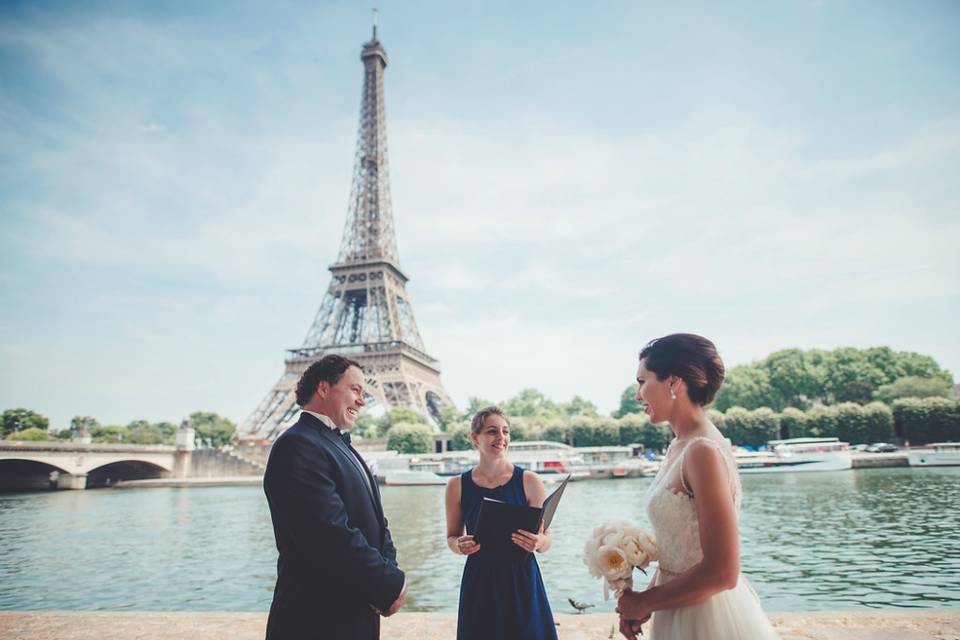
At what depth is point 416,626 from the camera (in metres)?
5.86

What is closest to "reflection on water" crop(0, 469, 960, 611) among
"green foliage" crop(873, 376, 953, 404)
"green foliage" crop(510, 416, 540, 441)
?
"green foliage" crop(510, 416, 540, 441)

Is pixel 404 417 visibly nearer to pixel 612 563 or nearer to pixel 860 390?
pixel 860 390

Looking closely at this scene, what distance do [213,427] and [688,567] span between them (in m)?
89.8

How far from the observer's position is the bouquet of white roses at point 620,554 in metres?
2.32

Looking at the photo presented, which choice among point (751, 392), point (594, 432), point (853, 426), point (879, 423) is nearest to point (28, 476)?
point (594, 432)

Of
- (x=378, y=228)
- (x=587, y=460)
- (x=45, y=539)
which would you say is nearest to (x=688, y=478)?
(x=45, y=539)

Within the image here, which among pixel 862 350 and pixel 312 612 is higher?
pixel 862 350

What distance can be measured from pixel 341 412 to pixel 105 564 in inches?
529

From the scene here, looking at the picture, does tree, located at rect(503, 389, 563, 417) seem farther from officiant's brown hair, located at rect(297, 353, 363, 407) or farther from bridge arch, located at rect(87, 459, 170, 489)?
officiant's brown hair, located at rect(297, 353, 363, 407)

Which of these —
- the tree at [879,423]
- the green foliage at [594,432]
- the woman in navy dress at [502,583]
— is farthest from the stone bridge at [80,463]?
the tree at [879,423]

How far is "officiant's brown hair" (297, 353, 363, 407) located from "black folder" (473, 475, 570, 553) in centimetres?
102

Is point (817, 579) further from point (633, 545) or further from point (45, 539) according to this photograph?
point (45, 539)

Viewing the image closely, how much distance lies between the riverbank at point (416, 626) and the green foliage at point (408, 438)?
42428mm

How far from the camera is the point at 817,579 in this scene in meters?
9.52
